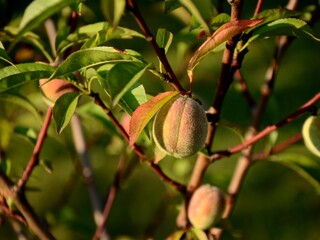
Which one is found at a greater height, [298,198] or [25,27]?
[25,27]

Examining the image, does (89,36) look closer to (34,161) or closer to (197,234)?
(34,161)

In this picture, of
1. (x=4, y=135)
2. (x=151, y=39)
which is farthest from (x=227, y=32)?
(x=4, y=135)

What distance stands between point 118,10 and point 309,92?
2335 millimetres

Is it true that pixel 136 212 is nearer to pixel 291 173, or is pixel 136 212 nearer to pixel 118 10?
pixel 291 173

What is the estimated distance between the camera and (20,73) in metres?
0.71

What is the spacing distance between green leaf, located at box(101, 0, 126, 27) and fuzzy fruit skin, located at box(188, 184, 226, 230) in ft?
1.78

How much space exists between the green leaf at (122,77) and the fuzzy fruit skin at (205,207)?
1.31 feet

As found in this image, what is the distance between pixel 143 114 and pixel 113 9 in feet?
0.67

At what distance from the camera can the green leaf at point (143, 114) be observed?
682 mm

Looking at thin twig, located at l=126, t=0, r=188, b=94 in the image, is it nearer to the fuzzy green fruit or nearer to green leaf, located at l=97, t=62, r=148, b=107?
green leaf, located at l=97, t=62, r=148, b=107

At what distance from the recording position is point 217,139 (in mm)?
2564

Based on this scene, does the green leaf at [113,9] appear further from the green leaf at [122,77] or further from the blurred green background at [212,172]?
the blurred green background at [212,172]

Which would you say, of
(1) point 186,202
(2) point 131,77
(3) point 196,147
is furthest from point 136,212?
(2) point 131,77

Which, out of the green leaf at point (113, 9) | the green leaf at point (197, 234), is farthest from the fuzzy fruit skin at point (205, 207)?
the green leaf at point (113, 9)
